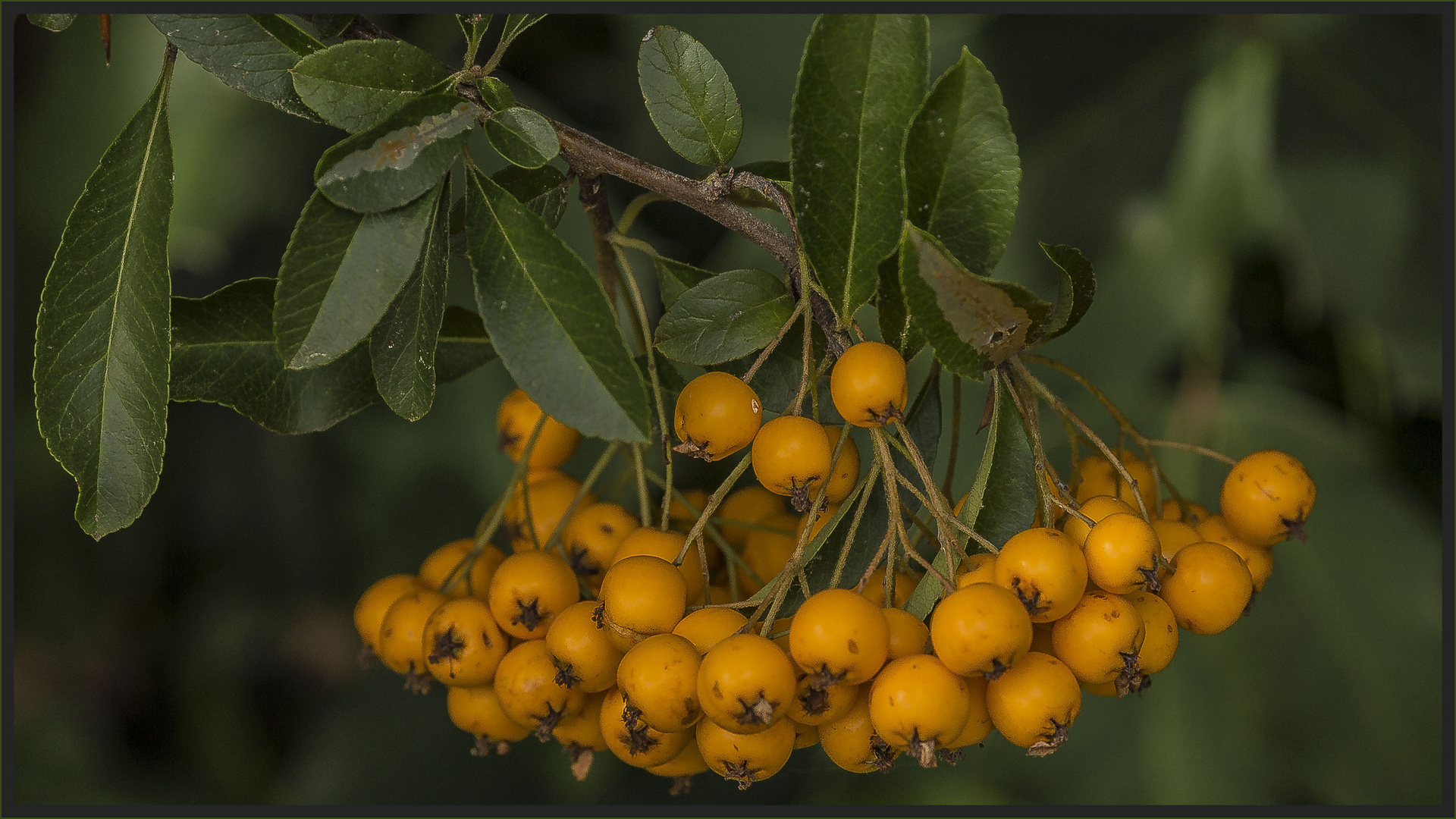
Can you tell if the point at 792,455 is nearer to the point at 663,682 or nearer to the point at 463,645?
the point at 663,682

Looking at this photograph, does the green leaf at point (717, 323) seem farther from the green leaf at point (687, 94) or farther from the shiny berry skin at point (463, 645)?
the shiny berry skin at point (463, 645)

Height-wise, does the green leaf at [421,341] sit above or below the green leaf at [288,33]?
below

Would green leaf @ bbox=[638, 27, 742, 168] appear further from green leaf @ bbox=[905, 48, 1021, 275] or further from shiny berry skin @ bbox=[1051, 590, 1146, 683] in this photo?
shiny berry skin @ bbox=[1051, 590, 1146, 683]

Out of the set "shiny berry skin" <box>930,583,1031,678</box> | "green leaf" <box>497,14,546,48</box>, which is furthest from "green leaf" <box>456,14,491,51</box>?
"shiny berry skin" <box>930,583,1031,678</box>

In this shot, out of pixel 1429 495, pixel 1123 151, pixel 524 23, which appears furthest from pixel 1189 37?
pixel 524 23

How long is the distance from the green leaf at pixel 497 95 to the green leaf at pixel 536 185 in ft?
0.18

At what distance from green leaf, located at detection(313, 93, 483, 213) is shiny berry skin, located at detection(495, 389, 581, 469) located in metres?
0.29

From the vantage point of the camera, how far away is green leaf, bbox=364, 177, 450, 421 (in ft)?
1.96

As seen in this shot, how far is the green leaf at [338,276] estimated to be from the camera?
0.56 m

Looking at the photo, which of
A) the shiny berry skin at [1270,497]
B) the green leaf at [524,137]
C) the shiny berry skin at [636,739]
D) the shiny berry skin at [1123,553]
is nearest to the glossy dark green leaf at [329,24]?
the green leaf at [524,137]

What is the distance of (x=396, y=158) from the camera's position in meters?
0.56

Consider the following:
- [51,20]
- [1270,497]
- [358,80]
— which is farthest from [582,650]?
[51,20]

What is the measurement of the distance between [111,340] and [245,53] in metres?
0.22

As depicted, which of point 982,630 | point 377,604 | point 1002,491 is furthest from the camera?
point 377,604
